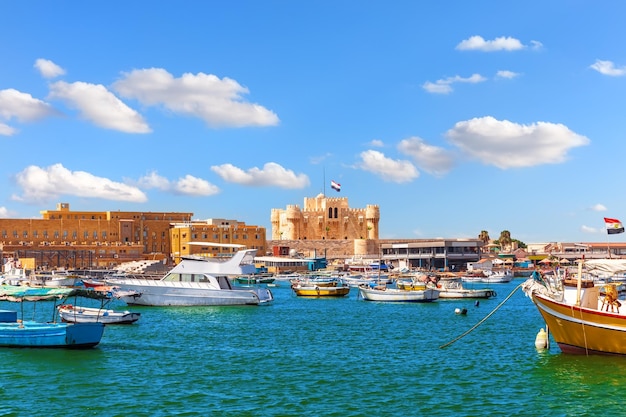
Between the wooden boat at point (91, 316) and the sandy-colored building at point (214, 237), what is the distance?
9214 centimetres

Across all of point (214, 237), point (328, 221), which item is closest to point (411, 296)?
point (214, 237)

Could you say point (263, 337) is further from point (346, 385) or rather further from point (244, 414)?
point (244, 414)

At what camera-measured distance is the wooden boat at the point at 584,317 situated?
27.1m

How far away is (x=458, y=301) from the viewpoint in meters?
65.7

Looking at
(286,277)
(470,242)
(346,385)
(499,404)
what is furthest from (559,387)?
(470,242)

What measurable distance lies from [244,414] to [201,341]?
595 inches

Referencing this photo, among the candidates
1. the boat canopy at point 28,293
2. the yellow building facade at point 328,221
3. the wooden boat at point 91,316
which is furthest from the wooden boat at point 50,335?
the yellow building facade at point 328,221

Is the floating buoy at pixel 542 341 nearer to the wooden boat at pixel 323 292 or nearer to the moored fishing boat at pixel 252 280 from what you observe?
the wooden boat at pixel 323 292

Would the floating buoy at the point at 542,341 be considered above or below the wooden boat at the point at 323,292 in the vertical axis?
below

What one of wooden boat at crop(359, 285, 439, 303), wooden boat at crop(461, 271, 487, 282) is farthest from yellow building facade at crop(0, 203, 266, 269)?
wooden boat at crop(359, 285, 439, 303)

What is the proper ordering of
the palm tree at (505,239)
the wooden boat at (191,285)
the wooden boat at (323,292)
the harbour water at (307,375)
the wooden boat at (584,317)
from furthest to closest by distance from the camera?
the palm tree at (505,239), the wooden boat at (323,292), the wooden boat at (191,285), the wooden boat at (584,317), the harbour water at (307,375)

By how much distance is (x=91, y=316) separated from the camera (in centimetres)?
3891

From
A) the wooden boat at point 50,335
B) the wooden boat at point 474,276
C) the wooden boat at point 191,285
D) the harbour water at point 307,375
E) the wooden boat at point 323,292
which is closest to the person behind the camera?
the harbour water at point 307,375

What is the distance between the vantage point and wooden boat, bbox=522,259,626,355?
27109mm
